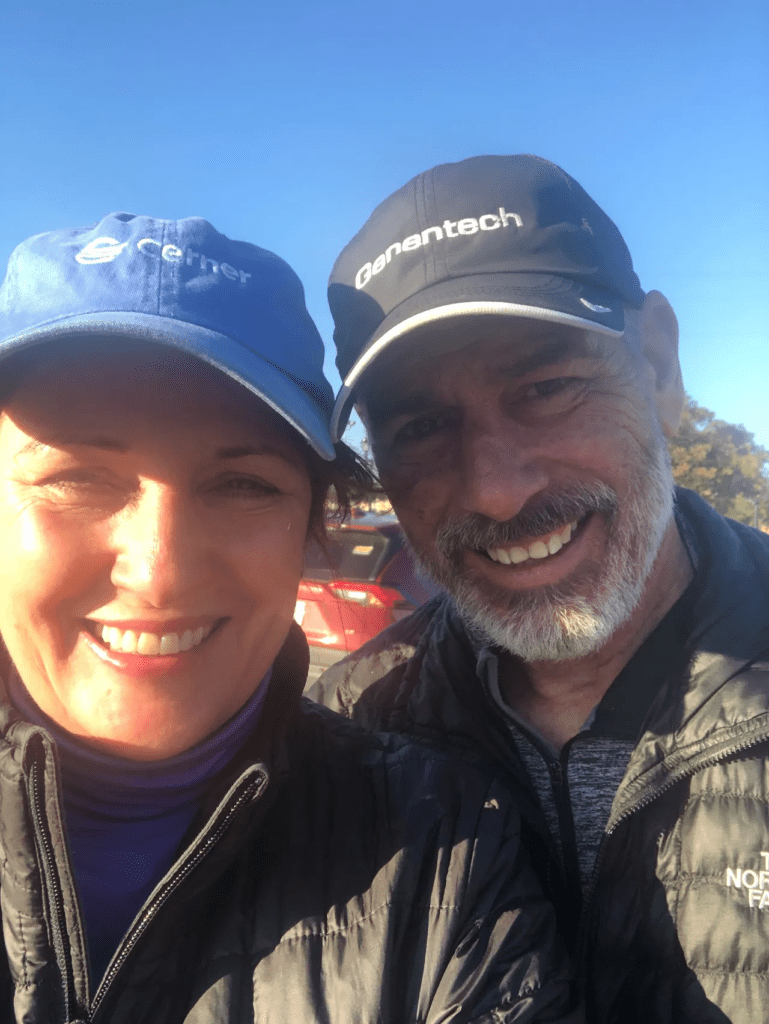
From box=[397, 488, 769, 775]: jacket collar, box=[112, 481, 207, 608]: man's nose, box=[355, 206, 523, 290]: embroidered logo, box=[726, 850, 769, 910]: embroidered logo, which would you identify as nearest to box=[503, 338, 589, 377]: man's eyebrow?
box=[355, 206, 523, 290]: embroidered logo

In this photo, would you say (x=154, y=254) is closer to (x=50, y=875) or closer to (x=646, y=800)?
(x=50, y=875)

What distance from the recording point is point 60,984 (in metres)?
1.14

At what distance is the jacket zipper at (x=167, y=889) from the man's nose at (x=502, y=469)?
0.84 metres

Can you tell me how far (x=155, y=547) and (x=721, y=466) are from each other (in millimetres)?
37493

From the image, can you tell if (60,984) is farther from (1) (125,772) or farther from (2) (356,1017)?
(2) (356,1017)

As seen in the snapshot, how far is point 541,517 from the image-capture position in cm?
179

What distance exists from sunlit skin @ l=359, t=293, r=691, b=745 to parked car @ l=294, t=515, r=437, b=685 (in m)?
2.72

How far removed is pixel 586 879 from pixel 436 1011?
575mm

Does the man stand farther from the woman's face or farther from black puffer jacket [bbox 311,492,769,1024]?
the woman's face

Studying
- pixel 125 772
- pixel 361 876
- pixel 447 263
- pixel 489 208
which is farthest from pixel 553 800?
pixel 489 208

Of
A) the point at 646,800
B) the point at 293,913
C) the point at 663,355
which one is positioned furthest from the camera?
the point at 663,355

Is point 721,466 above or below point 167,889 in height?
above

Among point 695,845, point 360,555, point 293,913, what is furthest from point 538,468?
point 360,555

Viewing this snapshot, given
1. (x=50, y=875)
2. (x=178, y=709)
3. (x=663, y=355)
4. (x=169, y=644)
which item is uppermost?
(x=663, y=355)
